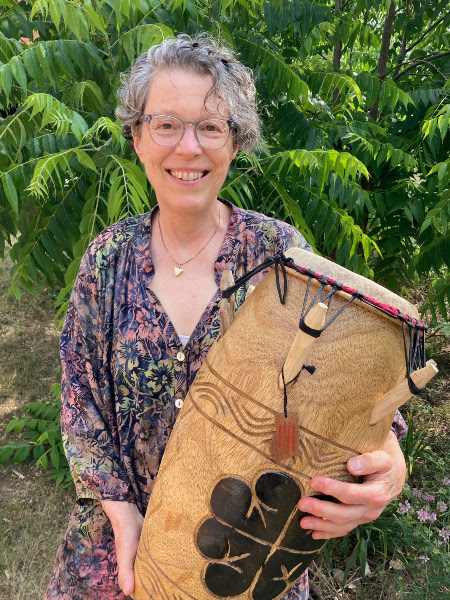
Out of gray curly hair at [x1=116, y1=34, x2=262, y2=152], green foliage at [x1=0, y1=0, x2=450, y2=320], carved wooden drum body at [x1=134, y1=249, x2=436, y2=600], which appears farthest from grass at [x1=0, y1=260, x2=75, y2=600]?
gray curly hair at [x1=116, y1=34, x2=262, y2=152]

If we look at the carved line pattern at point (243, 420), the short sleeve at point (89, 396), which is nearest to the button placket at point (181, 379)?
the short sleeve at point (89, 396)

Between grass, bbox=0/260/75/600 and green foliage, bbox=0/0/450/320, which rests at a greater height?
green foliage, bbox=0/0/450/320

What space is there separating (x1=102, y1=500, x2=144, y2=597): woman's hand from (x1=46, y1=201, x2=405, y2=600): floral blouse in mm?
31

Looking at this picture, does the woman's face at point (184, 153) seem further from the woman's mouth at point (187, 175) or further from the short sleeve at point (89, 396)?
the short sleeve at point (89, 396)

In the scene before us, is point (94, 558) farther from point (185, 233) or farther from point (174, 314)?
point (185, 233)

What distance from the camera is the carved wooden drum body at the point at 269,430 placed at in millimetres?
1179

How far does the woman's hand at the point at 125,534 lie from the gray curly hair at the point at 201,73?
1047 millimetres

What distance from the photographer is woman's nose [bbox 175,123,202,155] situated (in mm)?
1486

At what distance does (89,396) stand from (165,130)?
782 millimetres

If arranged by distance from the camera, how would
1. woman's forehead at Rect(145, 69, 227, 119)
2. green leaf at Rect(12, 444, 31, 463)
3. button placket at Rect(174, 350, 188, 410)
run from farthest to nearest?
1. green leaf at Rect(12, 444, 31, 463)
2. button placket at Rect(174, 350, 188, 410)
3. woman's forehead at Rect(145, 69, 227, 119)

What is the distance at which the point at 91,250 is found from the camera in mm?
1694

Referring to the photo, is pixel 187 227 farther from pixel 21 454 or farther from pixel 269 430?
pixel 21 454

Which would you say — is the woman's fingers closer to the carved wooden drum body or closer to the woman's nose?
the carved wooden drum body

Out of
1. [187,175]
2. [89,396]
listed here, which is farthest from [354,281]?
[89,396]
